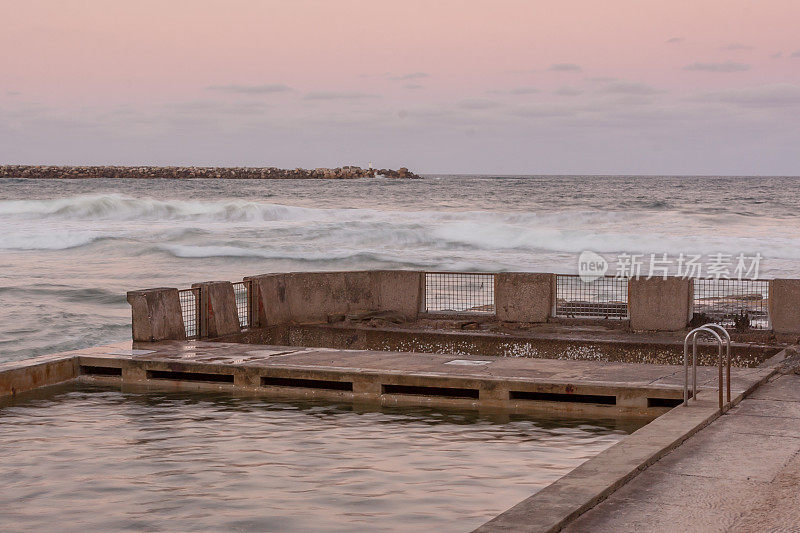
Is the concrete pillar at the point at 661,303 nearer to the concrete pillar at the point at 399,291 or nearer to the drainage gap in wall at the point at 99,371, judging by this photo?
the concrete pillar at the point at 399,291

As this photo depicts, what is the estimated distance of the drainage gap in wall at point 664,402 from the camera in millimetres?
10812

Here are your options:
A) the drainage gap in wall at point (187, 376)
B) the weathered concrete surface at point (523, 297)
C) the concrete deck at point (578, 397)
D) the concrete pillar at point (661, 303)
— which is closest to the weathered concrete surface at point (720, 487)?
the concrete deck at point (578, 397)

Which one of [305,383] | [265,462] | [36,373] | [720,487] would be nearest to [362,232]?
[36,373]

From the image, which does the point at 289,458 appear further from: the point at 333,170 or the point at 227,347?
the point at 333,170

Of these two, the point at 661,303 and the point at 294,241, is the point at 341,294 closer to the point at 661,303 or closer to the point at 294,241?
the point at 661,303

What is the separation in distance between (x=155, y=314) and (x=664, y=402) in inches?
287

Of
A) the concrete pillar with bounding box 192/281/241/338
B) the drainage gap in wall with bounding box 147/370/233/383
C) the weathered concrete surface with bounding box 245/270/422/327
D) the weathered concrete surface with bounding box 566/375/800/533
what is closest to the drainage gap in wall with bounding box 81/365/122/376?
the drainage gap in wall with bounding box 147/370/233/383

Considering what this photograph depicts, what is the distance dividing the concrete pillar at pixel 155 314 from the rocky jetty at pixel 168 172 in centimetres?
13898

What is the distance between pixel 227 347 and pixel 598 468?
7.70 meters

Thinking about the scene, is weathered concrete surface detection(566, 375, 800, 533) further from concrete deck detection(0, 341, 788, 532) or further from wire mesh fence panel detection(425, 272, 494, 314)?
wire mesh fence panel detection(425, 272, 494, 314)

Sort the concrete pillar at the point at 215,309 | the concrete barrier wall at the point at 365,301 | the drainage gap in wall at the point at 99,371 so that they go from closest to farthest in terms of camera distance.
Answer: the drainage gap in wall at the point at 99,371, the concrete barrier wall at the point at 365,301, the concrete pillar at the point at 215,309

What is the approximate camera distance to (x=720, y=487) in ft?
23.2

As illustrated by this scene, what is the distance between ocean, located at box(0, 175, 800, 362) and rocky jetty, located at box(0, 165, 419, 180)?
2937 inches

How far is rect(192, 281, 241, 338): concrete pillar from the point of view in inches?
588
